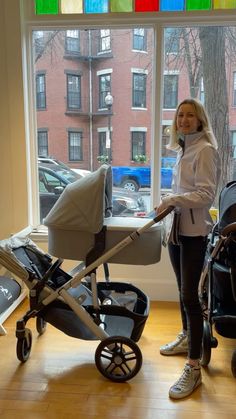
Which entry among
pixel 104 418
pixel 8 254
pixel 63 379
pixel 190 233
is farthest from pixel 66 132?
pixel 104 418

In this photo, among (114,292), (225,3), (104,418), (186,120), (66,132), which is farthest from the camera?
(66,132)

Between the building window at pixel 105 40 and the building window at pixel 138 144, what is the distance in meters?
0.70

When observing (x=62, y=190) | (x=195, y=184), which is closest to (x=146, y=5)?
(x=62, y=190)

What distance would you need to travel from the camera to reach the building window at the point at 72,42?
304 cm

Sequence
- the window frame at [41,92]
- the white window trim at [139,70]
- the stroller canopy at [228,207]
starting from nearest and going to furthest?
the stroller canopy at [228,207] < the white window trim at [139,70] < the window frame at [41,92]

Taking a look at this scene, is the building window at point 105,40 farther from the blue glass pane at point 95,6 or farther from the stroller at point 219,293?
the stroller at point 219,293

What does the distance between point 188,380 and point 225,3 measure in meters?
2.61

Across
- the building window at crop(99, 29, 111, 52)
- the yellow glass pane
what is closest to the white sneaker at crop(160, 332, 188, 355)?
the building window at crop(99, 29, 111, 52)

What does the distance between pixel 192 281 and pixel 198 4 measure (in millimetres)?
2130

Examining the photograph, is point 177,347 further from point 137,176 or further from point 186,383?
point 137,176

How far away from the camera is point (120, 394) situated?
1995mm

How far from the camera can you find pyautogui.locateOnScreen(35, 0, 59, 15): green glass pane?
117 inches

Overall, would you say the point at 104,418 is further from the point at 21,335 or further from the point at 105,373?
the point at 21,335

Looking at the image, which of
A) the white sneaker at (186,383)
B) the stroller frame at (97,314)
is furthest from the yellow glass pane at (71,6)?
the white sneaker at (186,383)
